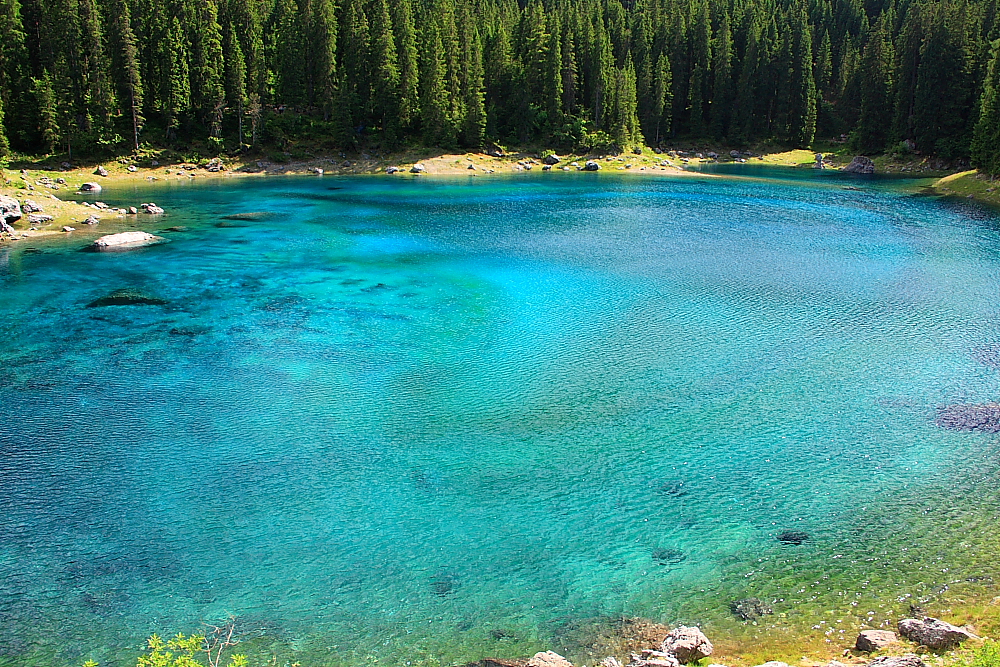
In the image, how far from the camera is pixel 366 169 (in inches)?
3664

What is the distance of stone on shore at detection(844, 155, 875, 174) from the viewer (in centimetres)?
9706

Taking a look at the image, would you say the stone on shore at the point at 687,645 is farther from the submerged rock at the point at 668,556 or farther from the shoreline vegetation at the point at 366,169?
the shoreline vegetation at the point at 366,169

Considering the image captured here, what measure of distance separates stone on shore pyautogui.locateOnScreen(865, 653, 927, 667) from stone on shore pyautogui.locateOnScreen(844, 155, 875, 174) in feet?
319

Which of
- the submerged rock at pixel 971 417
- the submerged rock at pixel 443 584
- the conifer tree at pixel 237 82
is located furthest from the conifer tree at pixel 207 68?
the submerged rock at pixel 443 584

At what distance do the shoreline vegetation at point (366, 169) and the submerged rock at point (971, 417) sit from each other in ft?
154

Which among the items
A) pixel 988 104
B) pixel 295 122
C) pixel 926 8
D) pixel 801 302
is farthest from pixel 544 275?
pixel 926 8

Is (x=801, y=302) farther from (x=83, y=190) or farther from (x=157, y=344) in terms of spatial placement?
→ (x=83, y=190)

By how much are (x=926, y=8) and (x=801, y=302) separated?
94117mm

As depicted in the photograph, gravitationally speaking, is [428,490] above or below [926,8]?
below

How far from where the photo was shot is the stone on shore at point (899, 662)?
34.9 feet

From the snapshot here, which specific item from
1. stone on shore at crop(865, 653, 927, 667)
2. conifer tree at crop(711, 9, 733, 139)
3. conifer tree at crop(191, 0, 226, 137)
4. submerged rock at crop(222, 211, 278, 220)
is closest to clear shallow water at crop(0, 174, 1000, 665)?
stone on shore at crop(865, 653, 927, 667)

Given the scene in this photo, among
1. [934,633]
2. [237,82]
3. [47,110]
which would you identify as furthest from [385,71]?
[934,633]

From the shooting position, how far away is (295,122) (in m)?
97.7

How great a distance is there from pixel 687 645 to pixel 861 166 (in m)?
99.3
